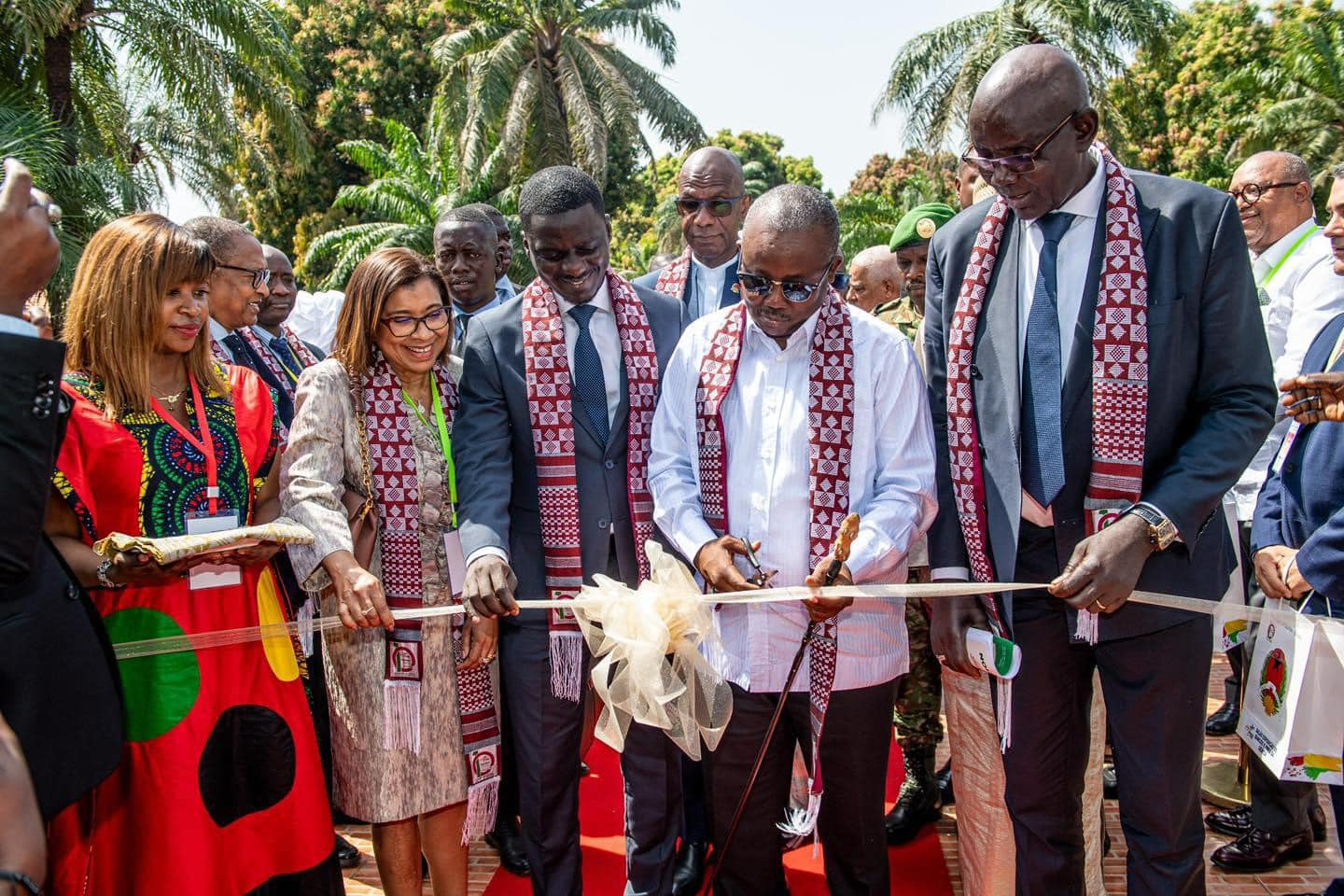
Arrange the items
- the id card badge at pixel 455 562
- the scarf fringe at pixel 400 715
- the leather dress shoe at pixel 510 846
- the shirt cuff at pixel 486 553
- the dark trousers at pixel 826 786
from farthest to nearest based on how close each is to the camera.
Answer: the leather dress shoe at pixel 510 846 → the id card badge at pixel 455 562 → the scarf fringe at pixel 400 715 → the shirt cuff at pixel 486 553 → the dark trousers at pixel 826 786

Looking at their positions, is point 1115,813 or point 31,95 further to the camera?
point 31,95

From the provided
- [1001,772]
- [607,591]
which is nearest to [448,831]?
[607,591]

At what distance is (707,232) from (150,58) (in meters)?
13.1

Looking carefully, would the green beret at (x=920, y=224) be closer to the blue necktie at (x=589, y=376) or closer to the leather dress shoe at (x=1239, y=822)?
the blue necktie at (x=589, y=376)

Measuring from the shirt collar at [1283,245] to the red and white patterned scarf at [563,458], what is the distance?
382 centimetres

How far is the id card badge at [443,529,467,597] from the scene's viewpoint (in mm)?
3307

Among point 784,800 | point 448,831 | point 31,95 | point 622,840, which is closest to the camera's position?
point 784,800

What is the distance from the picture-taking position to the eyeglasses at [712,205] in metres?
4.81

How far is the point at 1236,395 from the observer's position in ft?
8.55

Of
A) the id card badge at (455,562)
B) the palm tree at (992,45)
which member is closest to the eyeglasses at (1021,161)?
the id card badge at (455,562)

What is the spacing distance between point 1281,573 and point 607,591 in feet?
6.93

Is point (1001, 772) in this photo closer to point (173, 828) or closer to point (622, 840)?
point (622, 840)

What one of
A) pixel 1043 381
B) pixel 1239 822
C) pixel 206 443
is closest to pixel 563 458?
pixel 206 443

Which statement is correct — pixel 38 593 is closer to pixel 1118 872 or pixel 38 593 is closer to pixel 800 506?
pixel 800 506
